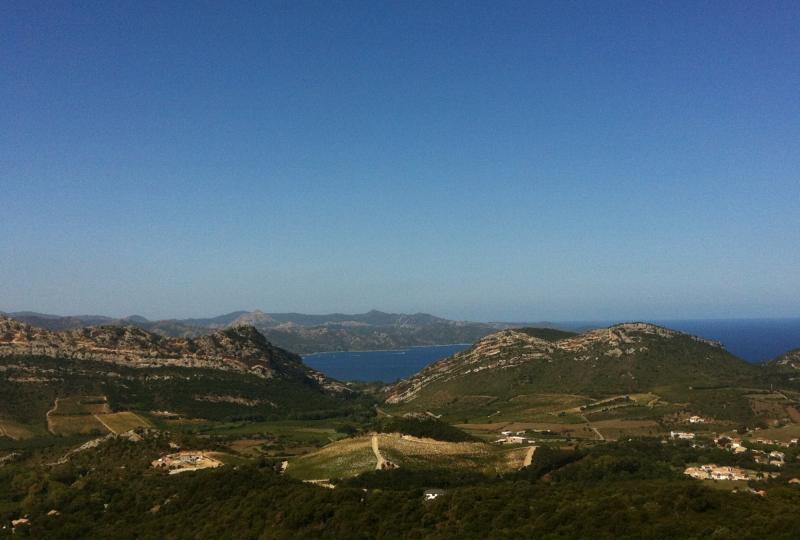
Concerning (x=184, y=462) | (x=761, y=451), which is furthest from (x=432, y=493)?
(x=761, y=451)

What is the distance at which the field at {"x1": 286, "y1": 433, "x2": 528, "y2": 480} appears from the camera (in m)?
95.8

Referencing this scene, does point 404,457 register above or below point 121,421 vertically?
above

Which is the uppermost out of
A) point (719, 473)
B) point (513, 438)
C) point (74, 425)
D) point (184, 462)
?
point (719, 473)

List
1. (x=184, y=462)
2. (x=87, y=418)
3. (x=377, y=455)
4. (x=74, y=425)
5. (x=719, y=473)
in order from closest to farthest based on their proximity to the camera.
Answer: (x=719, y=473)
(x=184, y=462)
(x=377, y=455)
(x=74, y=425)
(x=87, y=418)

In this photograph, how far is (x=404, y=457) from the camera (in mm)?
100750

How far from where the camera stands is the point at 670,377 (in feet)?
650

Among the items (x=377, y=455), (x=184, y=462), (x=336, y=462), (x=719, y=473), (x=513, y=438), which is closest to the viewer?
(x=719, y=473)

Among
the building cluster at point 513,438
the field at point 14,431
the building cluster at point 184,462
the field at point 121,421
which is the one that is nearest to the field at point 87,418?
the field at point 121,421

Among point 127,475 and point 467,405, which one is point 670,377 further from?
point 127,475

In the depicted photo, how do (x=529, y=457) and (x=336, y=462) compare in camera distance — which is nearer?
(x=336, y=462)

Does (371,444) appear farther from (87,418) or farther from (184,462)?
(87,418)

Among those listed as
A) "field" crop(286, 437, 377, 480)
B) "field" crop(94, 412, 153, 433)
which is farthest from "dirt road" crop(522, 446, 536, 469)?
"field" crop(94, 412, 153, 433)

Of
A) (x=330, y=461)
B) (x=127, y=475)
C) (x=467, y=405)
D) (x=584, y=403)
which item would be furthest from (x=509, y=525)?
(x=467, y=405)

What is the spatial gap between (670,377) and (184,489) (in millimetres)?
167667
